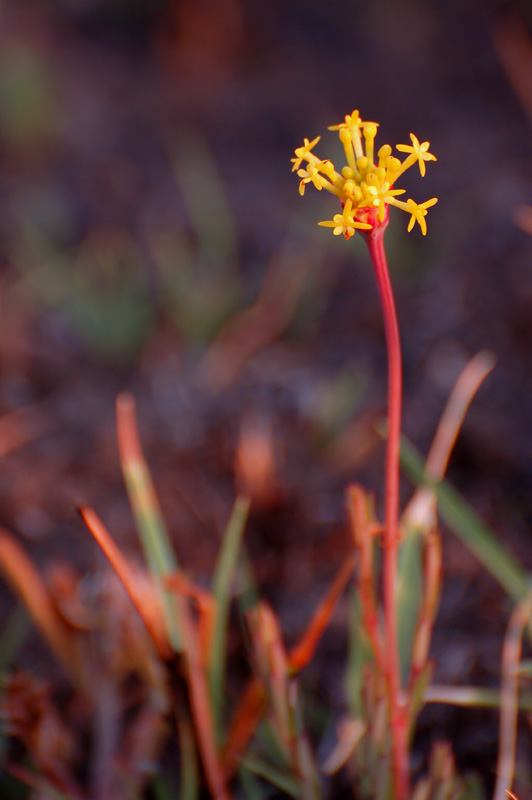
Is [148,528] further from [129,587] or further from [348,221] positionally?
[348,221]

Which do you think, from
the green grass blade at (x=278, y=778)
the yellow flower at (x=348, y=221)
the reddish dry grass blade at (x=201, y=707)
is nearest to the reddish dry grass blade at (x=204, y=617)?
the reddish dry grass blade at (x=201, y=707)

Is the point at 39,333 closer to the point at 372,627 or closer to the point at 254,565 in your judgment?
the point at 254,565

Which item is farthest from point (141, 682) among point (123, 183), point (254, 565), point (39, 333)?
point (123, 183)

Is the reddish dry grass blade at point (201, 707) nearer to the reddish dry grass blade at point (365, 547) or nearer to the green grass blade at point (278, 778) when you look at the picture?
the green grass blade at point (278, 778)

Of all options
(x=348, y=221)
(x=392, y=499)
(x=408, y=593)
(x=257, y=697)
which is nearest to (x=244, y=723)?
(x=257, y=697)

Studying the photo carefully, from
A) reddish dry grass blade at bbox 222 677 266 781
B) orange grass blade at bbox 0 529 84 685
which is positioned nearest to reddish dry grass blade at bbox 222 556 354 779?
reddish dry grass blade at bbox 222 677 266 781

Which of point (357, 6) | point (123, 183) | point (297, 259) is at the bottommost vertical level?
point (297, 259)
